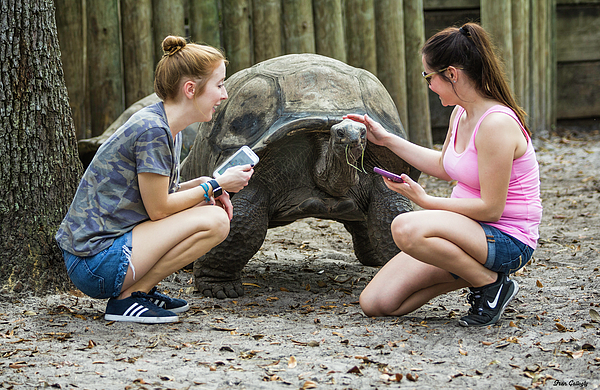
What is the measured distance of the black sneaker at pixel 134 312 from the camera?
8.42ft

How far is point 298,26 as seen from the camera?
6012mm

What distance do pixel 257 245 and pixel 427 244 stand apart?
1127 mm

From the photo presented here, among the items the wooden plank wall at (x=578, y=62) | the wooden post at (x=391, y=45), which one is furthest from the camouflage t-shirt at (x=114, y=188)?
the wooden plank wall at (x=578, y=62)

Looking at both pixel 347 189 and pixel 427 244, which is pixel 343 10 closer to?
pixel 347 189

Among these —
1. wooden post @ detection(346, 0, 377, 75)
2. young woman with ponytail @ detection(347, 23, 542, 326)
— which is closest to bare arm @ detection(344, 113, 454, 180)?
young woman with ponytail @ detection(347, 23, 542, 326)

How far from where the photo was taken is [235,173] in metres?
2.63

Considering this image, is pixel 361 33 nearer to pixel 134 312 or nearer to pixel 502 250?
pixel 502 250

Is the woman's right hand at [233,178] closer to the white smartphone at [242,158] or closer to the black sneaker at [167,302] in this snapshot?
the white smartphone at [242,158]

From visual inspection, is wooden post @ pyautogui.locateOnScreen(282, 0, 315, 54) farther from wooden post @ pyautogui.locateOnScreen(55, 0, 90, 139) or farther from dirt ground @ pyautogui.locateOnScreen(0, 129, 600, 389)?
dirt ground @ pyautogui.locateOnScreen(0, 129, 600, 389)

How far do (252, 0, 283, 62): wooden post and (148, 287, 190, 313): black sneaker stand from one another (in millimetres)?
3592

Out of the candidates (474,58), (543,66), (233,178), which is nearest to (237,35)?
(233,178)

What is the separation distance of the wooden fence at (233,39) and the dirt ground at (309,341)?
267 cm

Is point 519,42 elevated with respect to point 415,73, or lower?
elevated

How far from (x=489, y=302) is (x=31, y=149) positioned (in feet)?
7.69
